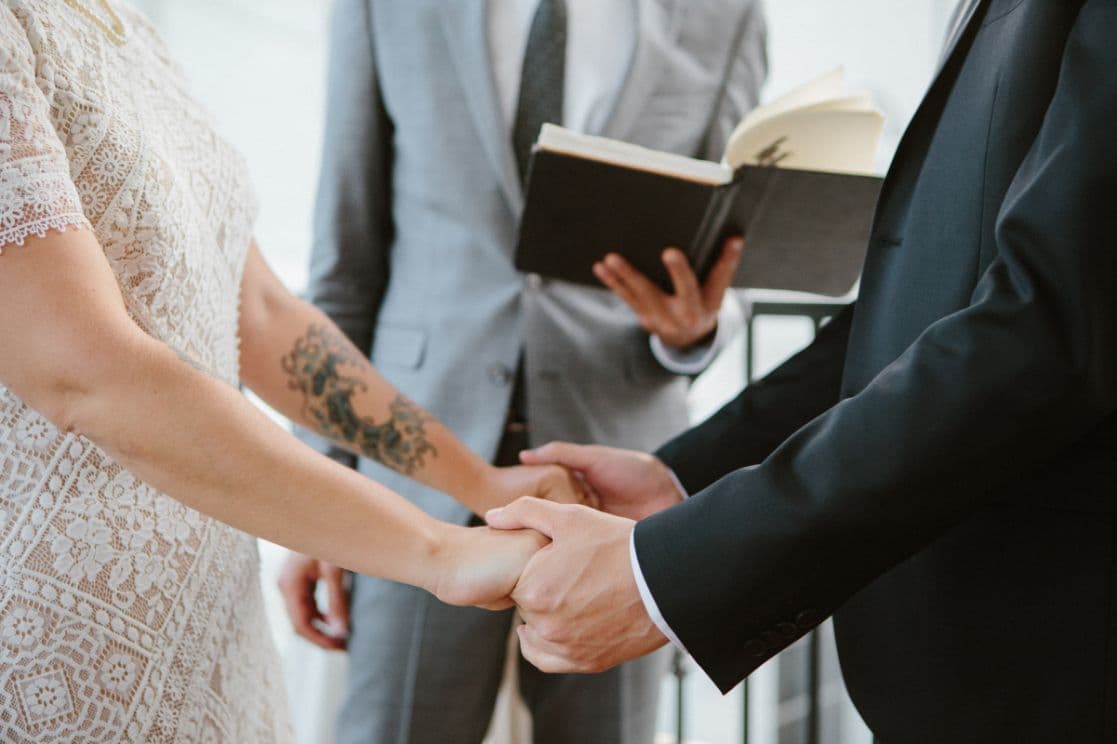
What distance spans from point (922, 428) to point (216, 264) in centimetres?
67

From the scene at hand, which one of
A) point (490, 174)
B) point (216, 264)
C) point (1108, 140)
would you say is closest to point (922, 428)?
point (1108, 140)

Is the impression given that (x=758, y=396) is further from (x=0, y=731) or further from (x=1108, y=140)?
(x=0, y=731)

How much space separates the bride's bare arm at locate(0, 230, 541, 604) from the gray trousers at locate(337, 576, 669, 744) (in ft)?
1.37

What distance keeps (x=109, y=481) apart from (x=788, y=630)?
60 centimetres

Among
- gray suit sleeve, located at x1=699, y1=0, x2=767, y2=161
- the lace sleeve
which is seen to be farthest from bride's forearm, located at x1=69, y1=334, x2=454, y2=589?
gray suit sleeve, located at x1=699, y1=0, x2=767, y2=161

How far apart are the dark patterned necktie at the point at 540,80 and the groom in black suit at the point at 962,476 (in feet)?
2.05

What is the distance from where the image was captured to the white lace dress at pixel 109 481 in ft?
2.39

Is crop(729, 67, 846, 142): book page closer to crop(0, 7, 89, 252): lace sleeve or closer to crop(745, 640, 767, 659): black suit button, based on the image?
crop(745, 640, 767, 659): black suit button

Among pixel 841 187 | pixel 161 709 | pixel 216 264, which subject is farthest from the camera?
pixel 841 187

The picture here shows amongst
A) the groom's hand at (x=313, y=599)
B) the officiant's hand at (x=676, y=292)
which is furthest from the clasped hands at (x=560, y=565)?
the groom's hand at (x=313, y=599)

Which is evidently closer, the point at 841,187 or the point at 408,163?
the point at 841,187

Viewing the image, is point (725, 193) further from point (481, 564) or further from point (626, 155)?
point (481, 564)

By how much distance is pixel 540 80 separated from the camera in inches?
55.2

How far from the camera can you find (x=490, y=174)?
1.37 meters
